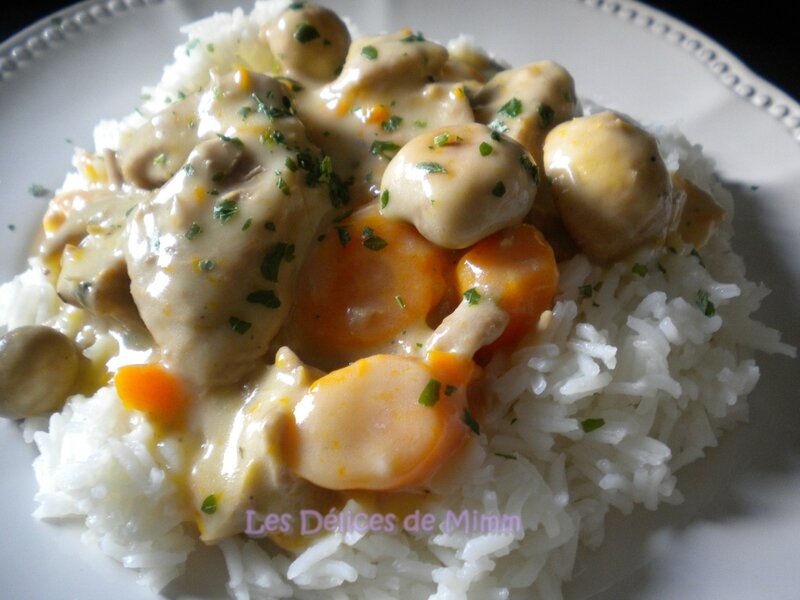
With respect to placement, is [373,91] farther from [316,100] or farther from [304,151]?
[304,151]

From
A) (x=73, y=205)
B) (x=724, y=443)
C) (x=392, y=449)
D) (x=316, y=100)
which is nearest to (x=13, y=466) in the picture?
(x=73, y=205)

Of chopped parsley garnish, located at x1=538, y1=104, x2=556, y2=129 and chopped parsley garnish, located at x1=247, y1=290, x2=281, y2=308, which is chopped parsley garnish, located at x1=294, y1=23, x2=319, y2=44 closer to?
chopped parsley garnish, located at x1=538, y1=104, x2=556, y2=129

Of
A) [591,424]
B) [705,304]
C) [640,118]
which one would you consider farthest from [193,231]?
[640,118]

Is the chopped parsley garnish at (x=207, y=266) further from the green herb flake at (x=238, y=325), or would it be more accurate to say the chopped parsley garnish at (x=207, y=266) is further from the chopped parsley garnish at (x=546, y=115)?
the chopped parsley garnish at (x=546, y=115)

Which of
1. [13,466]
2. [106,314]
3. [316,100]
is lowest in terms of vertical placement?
[13,466]

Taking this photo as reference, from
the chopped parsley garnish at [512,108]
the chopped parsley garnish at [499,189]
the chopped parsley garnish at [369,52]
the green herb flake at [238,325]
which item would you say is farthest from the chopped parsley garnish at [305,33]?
the green herb flake at [238,325]

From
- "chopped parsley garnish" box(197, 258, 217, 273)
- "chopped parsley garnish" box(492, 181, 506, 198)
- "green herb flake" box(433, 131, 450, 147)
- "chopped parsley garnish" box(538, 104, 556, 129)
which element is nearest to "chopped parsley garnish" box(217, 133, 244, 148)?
"chopped parsley garnish" box(197, 258, 217, 273)
